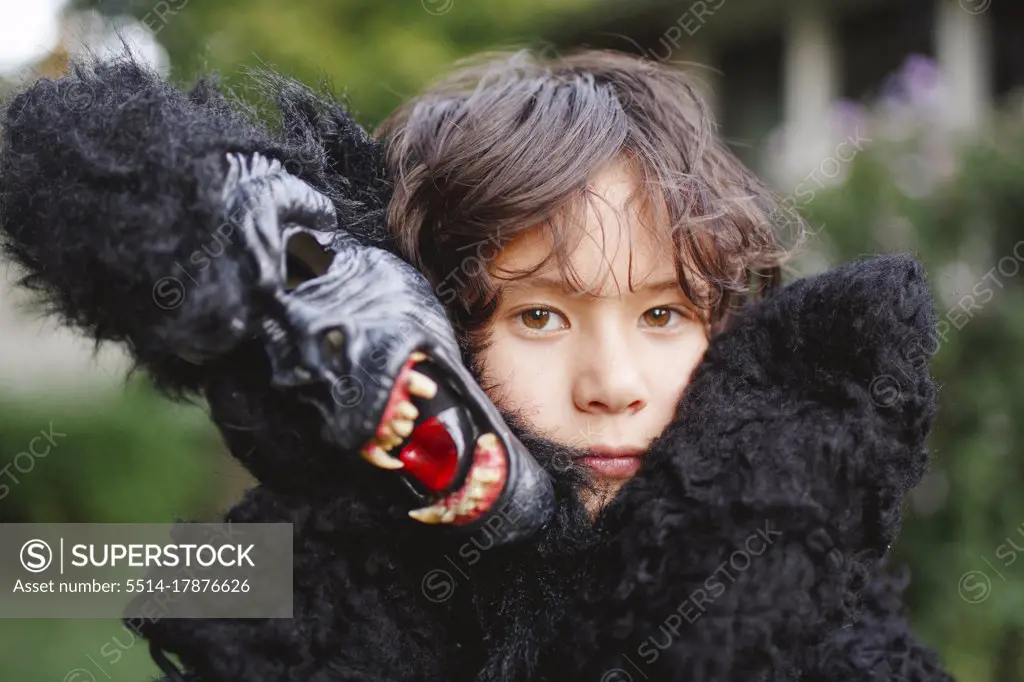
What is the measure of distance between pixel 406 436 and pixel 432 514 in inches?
3.7

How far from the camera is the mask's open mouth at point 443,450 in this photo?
102cm

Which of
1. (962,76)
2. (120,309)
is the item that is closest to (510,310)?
(120,309)

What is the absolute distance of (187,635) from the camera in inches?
40.4

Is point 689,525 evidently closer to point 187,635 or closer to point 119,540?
point 187,635

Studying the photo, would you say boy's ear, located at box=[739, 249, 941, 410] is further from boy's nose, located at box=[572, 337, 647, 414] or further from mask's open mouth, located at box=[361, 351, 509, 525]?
mask's open mouth, located at box=[361, 351, 509, 525]

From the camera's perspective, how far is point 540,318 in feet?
4.04

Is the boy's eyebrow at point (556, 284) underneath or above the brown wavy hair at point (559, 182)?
underneath

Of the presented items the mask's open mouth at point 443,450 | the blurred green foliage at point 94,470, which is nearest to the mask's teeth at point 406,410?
the mask's open mouth at point 443,450

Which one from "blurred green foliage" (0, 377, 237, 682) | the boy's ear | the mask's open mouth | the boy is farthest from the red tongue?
"blurred green foliage" (0, 377, 237, 682)

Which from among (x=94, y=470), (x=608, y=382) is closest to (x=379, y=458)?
(x=608, y=382)

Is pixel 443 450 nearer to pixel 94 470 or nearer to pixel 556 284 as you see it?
pixel 556 284

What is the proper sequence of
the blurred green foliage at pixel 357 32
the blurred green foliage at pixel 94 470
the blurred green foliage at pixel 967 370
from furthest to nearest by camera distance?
1. the blurred green foliage at pixel 357 32
2. the blurred green foliage at pixel 94 470
3. the blurred green foliage at pixel 967 370

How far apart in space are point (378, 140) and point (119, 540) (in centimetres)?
122

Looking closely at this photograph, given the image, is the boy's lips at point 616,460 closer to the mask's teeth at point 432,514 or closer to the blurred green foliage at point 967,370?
the mask's teeth at point 432,514
